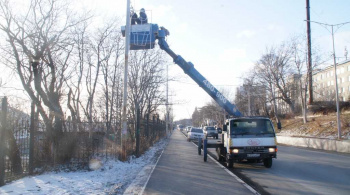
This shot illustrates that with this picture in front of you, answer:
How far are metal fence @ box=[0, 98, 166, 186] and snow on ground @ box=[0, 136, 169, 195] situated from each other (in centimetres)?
50

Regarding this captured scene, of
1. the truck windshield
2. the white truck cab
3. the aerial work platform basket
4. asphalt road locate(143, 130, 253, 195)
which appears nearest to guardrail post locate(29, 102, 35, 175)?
asphalt road locate(143, 130, 253, 195)

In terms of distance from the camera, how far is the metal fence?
9.87 meters

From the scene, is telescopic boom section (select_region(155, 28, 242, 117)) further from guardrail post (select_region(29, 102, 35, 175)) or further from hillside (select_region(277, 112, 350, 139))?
hillside (select_region(277, 112, 350, 139))

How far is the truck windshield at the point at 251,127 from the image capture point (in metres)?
13.2

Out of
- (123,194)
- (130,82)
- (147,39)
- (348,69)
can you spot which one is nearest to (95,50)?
(130,82)

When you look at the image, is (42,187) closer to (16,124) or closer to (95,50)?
(16,124)

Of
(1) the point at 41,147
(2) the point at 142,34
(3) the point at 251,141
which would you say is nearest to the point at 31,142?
(1) the point at 41,147

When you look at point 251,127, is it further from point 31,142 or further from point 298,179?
point 31,142

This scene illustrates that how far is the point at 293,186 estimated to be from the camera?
9367 mm

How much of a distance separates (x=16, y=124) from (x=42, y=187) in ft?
8.39

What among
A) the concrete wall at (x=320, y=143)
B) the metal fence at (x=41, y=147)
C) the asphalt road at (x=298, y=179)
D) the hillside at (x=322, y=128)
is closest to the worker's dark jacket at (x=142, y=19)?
the metal fence at (x=41, y=147)

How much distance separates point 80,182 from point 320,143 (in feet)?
73.0

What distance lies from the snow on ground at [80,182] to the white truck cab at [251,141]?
12.3 ft

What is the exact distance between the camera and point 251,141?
12.9m
